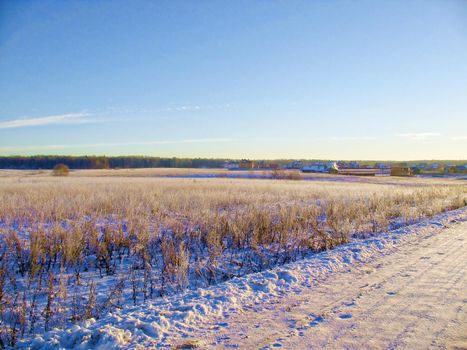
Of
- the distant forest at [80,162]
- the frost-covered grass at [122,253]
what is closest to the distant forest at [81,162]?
the distant forest at [80,162]

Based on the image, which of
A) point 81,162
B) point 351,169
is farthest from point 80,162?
point 351,169

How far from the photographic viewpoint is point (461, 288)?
213 inches

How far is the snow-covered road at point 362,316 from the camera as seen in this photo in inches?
149

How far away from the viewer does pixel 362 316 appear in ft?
14.4

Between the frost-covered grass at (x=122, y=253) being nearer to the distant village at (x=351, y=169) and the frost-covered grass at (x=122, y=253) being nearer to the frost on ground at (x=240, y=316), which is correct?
the frost on ground at (x=240, y=316)

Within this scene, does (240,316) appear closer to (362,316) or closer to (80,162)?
(362,316)

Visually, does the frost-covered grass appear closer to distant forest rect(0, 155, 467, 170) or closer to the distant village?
the distant village

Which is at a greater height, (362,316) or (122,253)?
(362,316)

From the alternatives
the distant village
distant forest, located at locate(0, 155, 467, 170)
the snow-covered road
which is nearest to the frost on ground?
the snow-covered road

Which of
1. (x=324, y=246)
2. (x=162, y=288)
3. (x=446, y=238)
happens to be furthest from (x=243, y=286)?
(x=446, y=238)

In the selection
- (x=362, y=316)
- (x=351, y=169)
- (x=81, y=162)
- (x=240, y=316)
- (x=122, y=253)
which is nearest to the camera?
(x=362, y=316)

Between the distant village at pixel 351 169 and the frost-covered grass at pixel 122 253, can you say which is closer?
the frost-covered grass at pixel 122 253

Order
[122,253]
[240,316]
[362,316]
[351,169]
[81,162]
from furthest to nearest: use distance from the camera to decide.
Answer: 1. [81,162]
2. [351,169]
3. [122,253]
4. [240,316]
5. [362,316]

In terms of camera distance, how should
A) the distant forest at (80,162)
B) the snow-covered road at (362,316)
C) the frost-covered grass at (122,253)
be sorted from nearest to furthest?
1. the snow-covered road at (362,316)
2. the frost-covered grass at (122,253)
3. the distant forest at (80,162)
